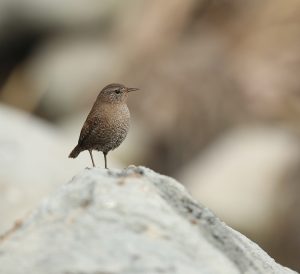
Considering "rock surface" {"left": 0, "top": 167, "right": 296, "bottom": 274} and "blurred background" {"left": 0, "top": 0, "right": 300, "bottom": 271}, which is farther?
"blurred background" {"left": 0, "top": 0, "right": 300, "bottom": 271}

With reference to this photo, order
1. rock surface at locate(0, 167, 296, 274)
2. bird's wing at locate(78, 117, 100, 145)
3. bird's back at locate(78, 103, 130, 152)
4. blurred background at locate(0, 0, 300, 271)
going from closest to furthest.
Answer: rock surface at locate(0, 167, 296, 274) → bird's back at locate(78, 103, 130, 152) → bird's wing at locate(78, 117, 100, 145) → blurred background at locate(0, 0, 300, 271)

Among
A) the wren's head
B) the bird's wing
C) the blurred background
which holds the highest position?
the wren's head

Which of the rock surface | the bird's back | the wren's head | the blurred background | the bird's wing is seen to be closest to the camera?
the rock surface

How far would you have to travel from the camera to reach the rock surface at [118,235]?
12.4ft

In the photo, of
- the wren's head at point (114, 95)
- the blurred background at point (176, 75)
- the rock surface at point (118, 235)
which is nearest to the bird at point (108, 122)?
the wren's head at point (114, 95)

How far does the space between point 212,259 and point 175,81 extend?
13891 millimetres

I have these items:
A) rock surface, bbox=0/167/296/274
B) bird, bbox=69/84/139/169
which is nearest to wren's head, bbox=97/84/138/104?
bird, bbox=69/84/139/169

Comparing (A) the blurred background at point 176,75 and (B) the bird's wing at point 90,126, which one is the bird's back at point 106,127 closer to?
(B) the bird's wing at point 90,126

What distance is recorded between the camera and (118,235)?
12.8 feet

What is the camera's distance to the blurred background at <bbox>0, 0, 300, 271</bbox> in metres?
15.1

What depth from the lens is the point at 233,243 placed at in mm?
4348

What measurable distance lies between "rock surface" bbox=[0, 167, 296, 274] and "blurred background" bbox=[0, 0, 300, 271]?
9.13 metres

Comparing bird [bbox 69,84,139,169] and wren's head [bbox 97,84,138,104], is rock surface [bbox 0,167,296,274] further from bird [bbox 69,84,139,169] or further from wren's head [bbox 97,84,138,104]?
wren's head [bbox 97,84,138,104]

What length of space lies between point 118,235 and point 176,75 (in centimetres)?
1418
